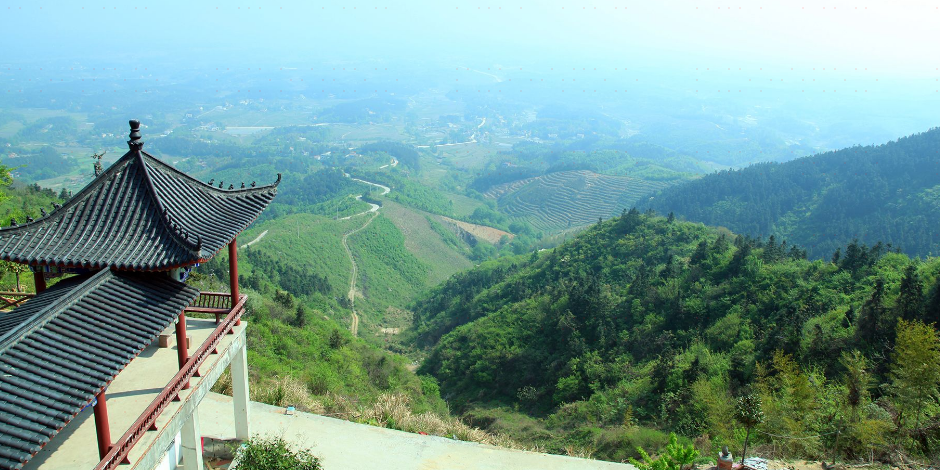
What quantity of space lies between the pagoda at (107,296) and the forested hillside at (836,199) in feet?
216

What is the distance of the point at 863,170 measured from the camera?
76.2 m

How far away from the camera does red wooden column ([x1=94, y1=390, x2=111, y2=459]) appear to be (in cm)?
784

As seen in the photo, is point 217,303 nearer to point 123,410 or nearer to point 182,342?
point 182,342

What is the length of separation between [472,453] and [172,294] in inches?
359

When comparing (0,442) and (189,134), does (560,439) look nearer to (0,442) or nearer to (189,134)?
(0,442)

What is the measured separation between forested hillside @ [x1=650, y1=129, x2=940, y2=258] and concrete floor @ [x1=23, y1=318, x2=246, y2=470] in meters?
66.3

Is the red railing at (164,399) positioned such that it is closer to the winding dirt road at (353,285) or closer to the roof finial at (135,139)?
the roof finial at (135,139)

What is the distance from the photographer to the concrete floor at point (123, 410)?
27.7ft

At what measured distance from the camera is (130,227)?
9.62 metres

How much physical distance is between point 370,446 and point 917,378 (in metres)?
13.4

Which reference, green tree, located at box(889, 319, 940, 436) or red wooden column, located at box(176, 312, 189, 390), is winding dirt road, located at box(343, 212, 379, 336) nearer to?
red wooden column, located at box(176, 312, 189, 390)

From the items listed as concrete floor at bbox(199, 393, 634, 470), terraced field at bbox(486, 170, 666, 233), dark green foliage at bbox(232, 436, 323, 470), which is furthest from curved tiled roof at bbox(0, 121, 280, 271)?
terraced field at bbox(486, 170, 666, 233)

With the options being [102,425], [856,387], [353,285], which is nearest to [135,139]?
[102,425]

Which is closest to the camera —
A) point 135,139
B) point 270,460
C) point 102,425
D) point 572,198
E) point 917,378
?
point 102,425
